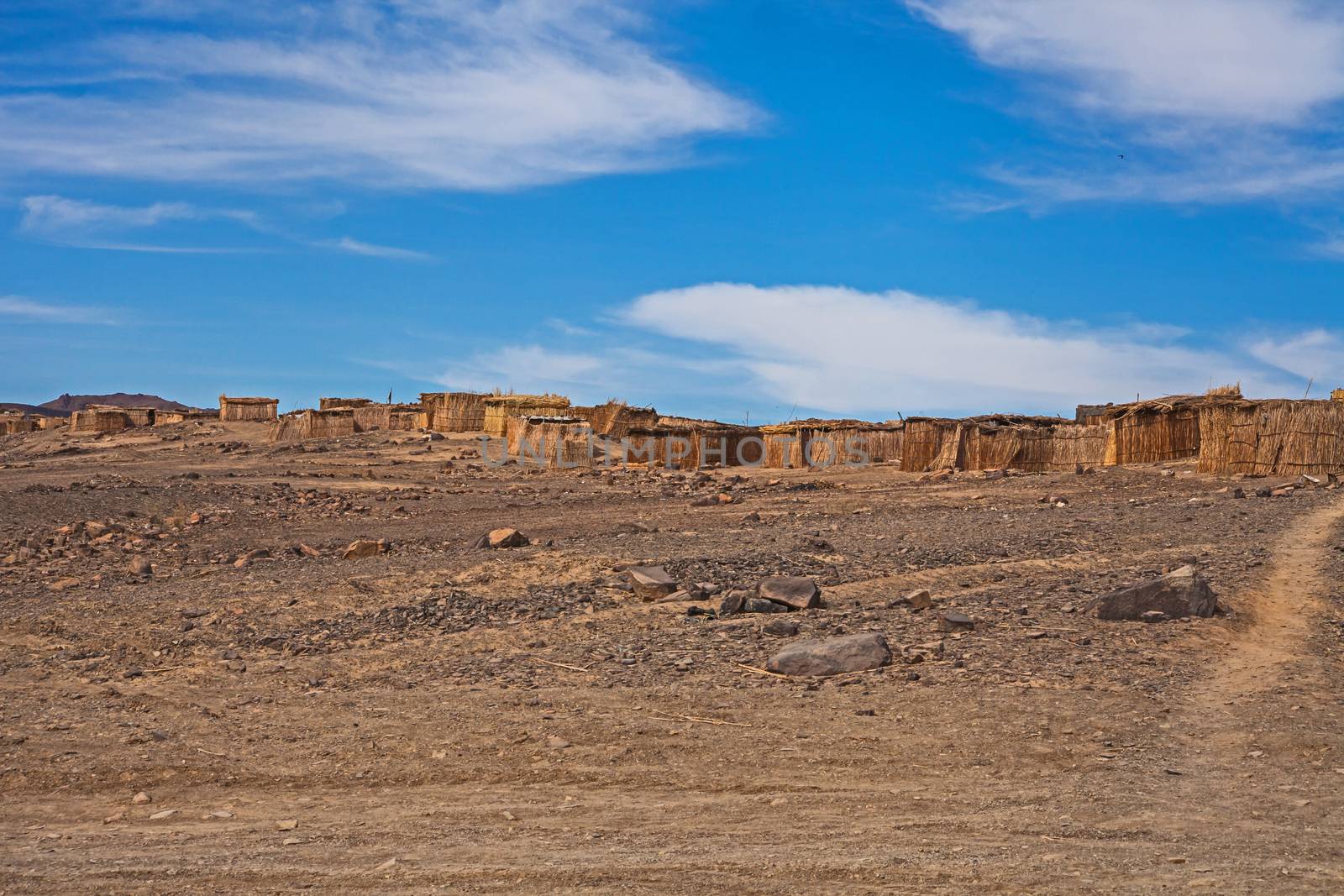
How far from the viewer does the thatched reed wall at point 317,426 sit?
37312 millimetres

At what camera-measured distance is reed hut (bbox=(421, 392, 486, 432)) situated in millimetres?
35844

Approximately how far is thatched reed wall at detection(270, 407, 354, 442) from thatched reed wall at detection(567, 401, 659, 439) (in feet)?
25.5

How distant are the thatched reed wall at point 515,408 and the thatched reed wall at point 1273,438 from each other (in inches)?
726

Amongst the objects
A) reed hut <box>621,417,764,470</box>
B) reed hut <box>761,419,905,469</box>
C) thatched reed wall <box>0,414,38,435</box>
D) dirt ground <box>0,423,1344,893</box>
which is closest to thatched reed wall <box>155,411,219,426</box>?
thatched reed wall <box>0,414,38,435</box>

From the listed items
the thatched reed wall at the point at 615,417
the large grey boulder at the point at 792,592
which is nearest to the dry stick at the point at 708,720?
the large grey boulder at the point at 792,592

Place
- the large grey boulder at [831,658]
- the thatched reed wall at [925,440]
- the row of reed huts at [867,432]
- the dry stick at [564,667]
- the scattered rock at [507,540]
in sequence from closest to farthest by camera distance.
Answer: the large grey boulder at [831,658]
the dry stick at [564,667]
the scattered rock at [507,540]
the row of reed huts at [867,432]
the thatched reed wall at [925,440]

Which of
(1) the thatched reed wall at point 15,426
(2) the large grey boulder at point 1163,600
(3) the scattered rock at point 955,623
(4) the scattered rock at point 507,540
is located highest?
(1) the thatched reed wall at point 15,426

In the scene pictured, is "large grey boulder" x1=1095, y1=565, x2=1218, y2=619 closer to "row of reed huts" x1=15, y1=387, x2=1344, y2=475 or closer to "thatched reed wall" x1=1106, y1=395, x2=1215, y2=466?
"row of reed huts" x1=15, y1=387, x2=1344, y2=475

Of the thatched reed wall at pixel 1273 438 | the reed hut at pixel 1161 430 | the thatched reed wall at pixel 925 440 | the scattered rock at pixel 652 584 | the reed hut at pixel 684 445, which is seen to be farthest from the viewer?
the reed hut at pixel 684 445

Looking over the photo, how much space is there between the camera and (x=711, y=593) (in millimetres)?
10523

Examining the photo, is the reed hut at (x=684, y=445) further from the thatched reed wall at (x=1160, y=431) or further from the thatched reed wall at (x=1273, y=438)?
the thatched reed wall at (x=1273, y=438)

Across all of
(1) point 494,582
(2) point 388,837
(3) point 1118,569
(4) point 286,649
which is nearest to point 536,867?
(2) point 388,837

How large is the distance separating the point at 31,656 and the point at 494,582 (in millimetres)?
3837

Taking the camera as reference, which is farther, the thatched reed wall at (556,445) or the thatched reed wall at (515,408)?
the thatched reed wall at (515,408)
